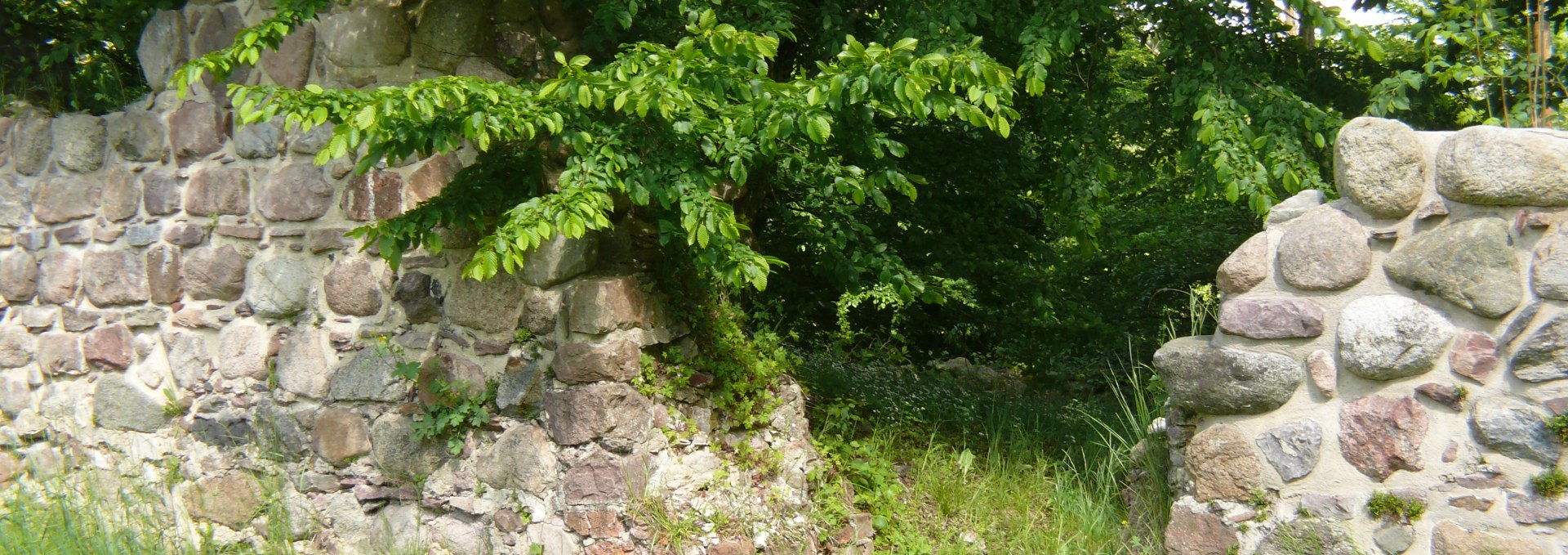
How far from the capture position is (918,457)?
4.56 metres

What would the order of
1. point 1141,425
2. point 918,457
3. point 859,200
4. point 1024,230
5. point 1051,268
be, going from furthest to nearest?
point 1051,268
point 1024,230
point 918,457
point 1141,425
point 859,200

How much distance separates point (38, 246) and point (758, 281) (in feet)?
11.0

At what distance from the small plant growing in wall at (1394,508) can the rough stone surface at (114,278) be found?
14.2 feet

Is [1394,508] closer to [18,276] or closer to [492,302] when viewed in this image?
[492,302]

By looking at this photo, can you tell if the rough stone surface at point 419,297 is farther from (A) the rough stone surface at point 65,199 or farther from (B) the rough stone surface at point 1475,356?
(B) the rough stone surface at point 1475,356

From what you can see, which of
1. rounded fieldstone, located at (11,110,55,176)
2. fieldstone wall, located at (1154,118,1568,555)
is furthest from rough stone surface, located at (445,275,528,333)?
rounded fieldstone, located at (11,110,55,176)

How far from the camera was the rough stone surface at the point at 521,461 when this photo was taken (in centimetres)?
370

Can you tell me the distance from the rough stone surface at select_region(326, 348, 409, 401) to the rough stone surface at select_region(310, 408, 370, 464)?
0.06 metres

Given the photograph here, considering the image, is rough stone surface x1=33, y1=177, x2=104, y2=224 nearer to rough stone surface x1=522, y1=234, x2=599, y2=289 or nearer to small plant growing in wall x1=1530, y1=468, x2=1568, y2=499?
rough stone surface x1=522, y1=234, x2=599, y2=289

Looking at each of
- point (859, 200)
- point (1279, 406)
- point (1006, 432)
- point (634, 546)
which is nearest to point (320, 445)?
point (634, 546)

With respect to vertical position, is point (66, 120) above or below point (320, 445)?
above

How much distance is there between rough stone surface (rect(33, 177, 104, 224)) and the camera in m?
4.51

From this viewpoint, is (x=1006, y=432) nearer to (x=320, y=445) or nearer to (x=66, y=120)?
(x=320, y=445)

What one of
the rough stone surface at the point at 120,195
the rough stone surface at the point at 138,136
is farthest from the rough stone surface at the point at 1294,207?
the rough stone surface at the point at 120,195
